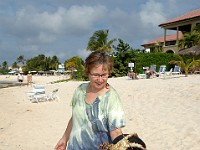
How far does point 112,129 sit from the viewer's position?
180 cm

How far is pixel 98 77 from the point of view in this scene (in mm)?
1933

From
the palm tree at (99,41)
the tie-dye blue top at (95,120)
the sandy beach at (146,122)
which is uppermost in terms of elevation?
the palm tree at (99,41)

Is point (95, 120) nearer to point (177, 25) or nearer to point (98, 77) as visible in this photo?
point (98, 77)

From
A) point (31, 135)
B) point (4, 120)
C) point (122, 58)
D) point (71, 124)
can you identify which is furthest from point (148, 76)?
point (71, 124)

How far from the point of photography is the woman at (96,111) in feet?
5.97

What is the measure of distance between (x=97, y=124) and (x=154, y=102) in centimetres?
889

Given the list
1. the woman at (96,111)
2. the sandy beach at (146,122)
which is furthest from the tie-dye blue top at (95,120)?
the sandy beach at (146,122)

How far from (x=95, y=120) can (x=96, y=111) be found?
0.19 ft

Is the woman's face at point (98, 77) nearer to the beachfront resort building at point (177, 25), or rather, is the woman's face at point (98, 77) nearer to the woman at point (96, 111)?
the woman at point (96, 111)

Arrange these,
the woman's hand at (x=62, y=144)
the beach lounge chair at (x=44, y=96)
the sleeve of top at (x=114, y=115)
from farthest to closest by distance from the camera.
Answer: the beach lounge chair at (x=44, y=96), the woman's hand at (x=62, y=144), the sleeve of top at (x=114, y=115)

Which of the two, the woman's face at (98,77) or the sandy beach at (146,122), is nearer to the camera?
the woman's face at (98,77)

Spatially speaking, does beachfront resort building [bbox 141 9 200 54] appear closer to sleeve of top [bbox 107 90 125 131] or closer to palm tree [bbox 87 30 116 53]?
palm tree [bbox 87 30 116 53]

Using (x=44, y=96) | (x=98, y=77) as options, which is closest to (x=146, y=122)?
(x=98, y=77)

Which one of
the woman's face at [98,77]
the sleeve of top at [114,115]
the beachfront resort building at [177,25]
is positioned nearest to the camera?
the sleeve of top at [114,115]
